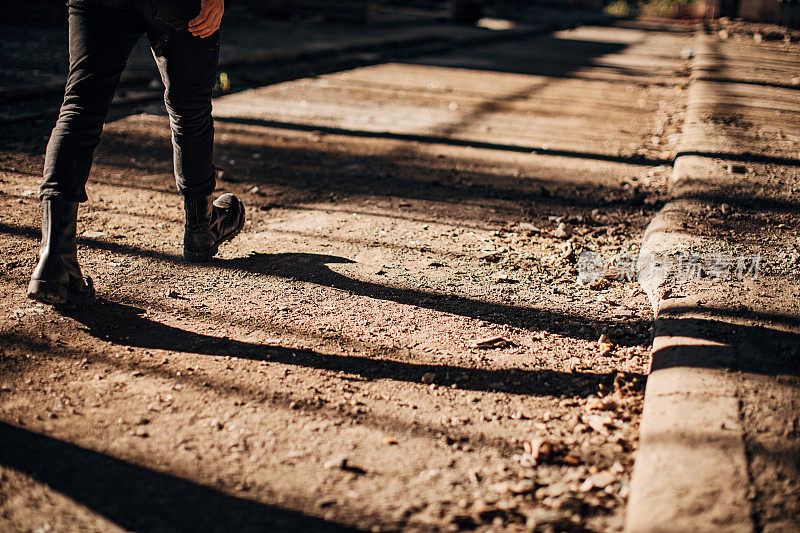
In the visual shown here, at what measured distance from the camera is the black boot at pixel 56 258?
7.17 ft

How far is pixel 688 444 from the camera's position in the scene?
1555mm

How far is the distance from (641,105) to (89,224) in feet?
21.2

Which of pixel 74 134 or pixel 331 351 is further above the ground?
pixel 74 134

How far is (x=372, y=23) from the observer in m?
14.7

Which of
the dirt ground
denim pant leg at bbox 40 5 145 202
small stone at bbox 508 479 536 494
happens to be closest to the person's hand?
denim pant leg at bbox 40 5 145 202

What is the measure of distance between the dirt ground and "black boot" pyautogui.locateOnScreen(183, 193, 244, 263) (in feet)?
0.24

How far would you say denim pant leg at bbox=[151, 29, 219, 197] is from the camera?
2344 millimetres

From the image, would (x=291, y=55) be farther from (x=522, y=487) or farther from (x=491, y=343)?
(x=522, y=487)

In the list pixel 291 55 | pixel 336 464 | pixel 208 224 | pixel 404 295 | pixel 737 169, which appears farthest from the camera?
pixel 291 55

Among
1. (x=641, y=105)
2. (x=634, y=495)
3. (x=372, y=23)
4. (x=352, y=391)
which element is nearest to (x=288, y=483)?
(x=352, y=391)

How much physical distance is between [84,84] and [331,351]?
1200mm

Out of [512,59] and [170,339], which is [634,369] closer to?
[170,339]

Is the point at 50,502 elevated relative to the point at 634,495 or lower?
lower

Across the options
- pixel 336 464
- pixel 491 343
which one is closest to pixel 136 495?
pixel 336 464
